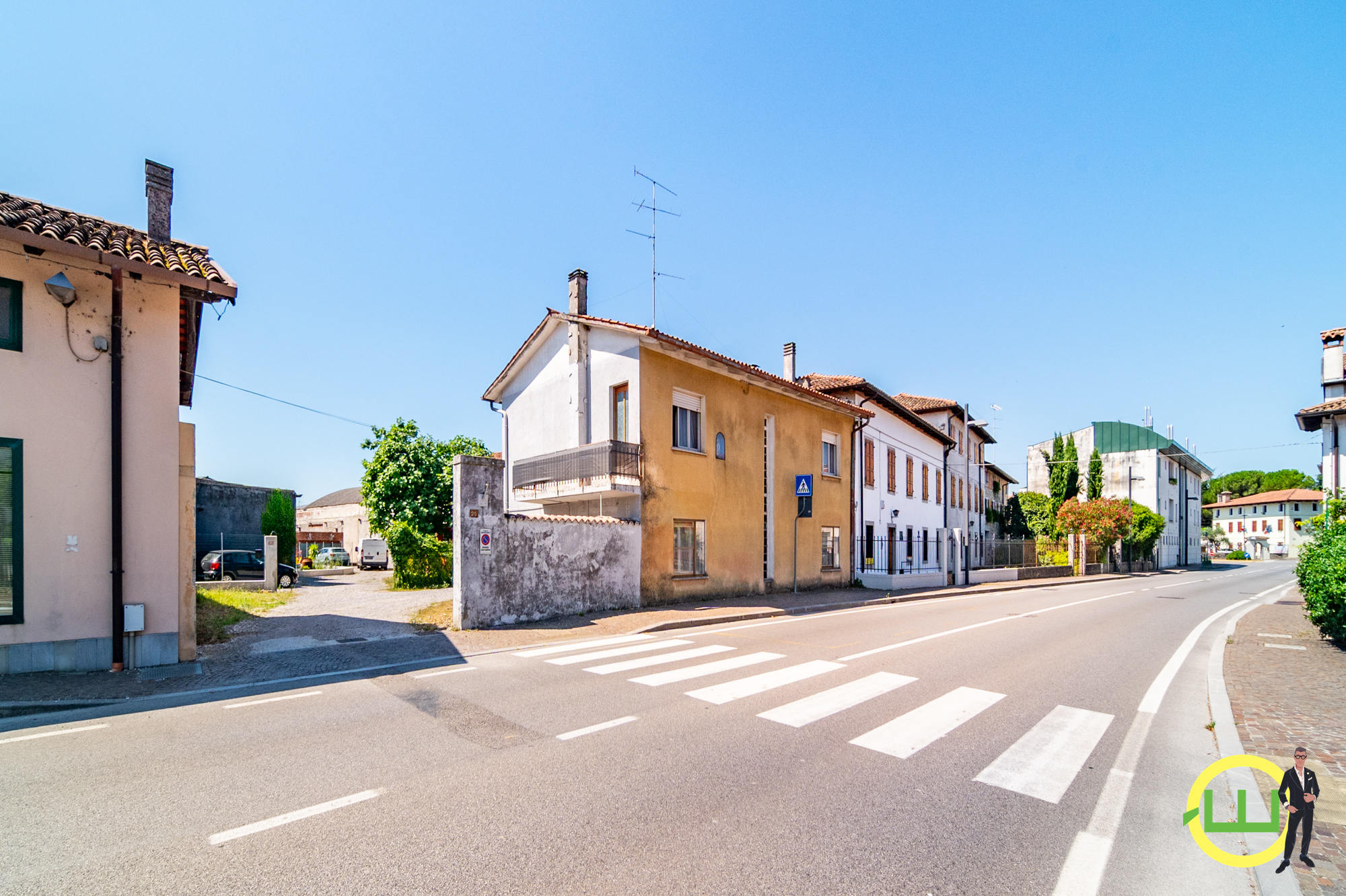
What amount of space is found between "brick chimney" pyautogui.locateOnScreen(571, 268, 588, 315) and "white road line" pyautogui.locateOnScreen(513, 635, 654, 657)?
10285 millimetres

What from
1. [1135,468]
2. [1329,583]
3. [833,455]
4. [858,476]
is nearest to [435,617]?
[833,455]

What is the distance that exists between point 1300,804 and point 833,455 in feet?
62.5

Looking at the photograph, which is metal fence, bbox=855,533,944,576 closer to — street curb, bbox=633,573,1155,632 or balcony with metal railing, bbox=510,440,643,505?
street curb, bbox=633,573,1155,632

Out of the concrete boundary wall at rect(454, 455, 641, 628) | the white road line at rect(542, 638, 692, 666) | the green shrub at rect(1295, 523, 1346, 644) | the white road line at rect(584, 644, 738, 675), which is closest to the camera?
the white road line at rect(584, 644, 738, 675)

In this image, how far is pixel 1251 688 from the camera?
7555 mm

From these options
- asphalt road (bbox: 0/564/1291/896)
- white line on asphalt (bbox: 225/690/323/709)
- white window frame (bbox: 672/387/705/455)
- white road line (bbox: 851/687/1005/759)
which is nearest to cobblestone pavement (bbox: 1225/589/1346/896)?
asphalt road (bbox: 0/564/1291/896)

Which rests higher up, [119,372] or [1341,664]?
[119,372]

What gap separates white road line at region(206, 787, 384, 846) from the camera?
12.1ft

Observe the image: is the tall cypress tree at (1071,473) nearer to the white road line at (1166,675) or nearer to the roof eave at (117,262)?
the white road line at (1166,675)

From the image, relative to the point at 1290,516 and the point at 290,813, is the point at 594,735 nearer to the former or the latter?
the point at 290,813

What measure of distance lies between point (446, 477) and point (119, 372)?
62.1 ft

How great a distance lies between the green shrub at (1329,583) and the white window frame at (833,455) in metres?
12.1

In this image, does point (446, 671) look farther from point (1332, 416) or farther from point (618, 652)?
A: point (1332, 416)

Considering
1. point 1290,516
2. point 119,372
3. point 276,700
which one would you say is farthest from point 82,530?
point 1290,516
